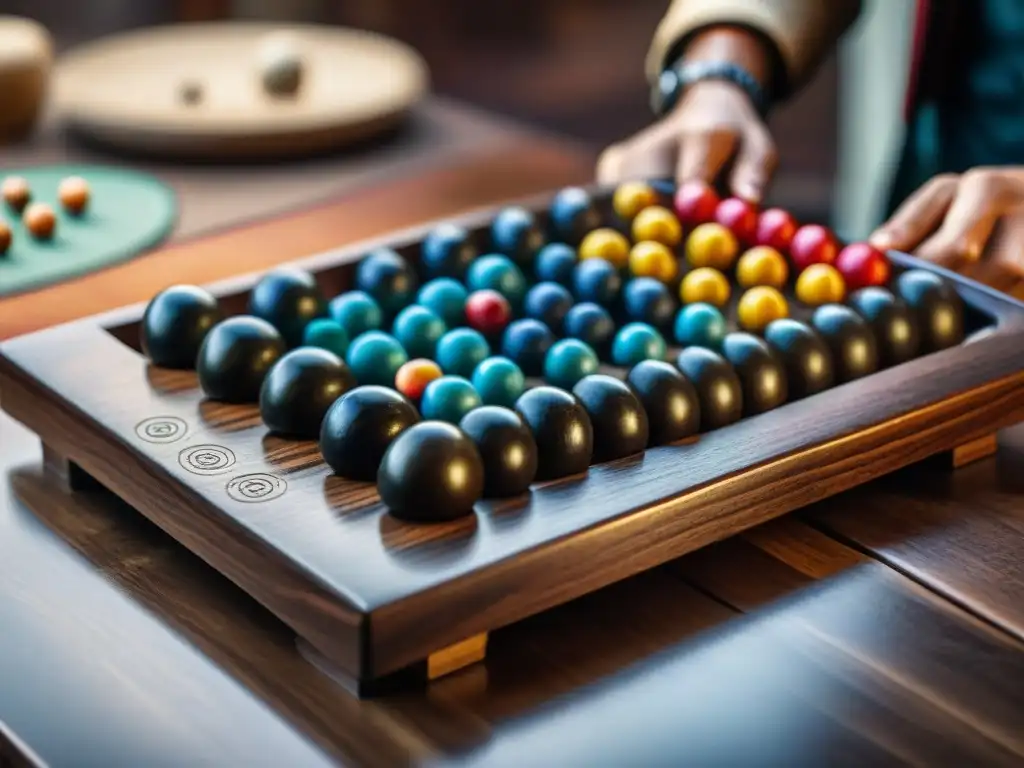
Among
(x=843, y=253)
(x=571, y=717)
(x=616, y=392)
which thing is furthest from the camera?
(x=843, y=253)

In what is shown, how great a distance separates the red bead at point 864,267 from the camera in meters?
1.04

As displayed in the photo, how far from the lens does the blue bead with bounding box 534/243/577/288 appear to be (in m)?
1.07

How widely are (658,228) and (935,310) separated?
0.78 feet

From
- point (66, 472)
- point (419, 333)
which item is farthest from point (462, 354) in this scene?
point (66, 472)

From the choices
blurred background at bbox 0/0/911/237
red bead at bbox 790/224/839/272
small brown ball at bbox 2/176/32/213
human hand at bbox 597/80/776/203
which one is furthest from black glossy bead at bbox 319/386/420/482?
blurred background at bbox 0/0/911/237

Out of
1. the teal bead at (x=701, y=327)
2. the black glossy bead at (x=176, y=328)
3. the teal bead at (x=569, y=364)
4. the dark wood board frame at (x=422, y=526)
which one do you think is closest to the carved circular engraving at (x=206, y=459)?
the dark wood board frame at (x=422, y=526)

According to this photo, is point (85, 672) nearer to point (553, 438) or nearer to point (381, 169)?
point (553, 438)

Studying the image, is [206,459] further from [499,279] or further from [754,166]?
[754,166]

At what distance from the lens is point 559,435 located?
2.54ft

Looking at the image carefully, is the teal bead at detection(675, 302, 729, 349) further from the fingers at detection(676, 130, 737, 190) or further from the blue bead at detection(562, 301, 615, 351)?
the fingers at detection(676, 130, 737, 190)

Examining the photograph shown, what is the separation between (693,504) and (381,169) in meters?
0.79

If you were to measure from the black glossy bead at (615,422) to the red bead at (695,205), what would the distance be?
0.37 metres

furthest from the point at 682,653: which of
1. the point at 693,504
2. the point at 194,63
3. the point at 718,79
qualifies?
the point at 194,63

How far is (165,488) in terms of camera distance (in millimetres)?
776
